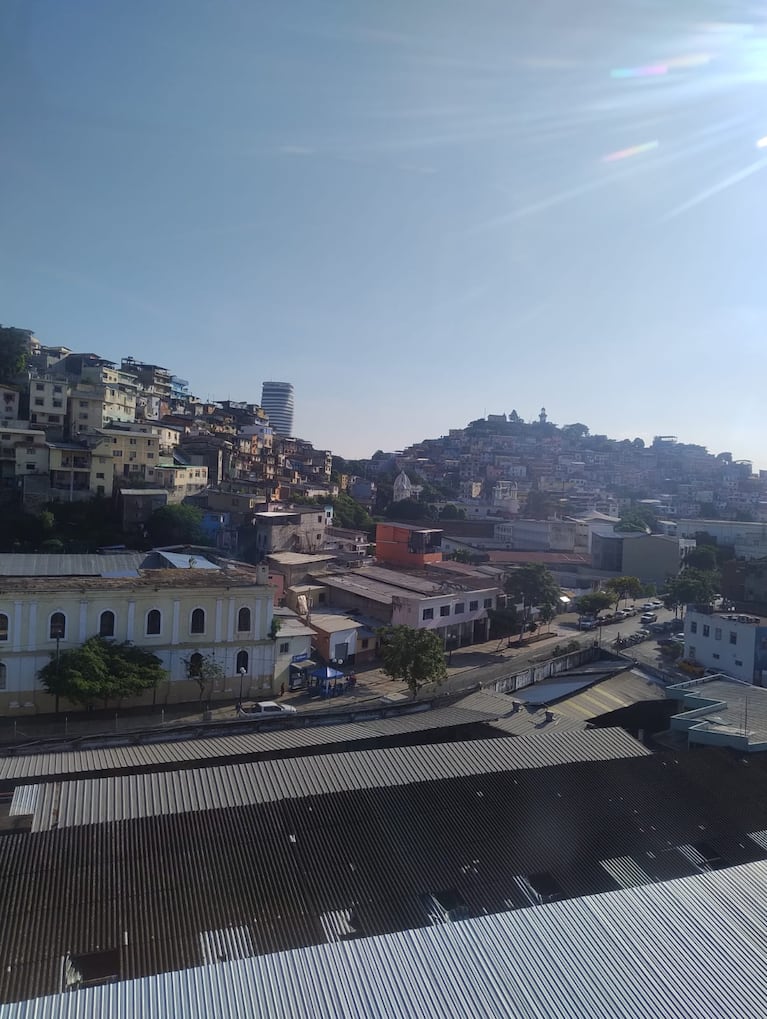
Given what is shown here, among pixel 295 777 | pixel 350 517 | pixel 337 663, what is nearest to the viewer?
pixel 295 777

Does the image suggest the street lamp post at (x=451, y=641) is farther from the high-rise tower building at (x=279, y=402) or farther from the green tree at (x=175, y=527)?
the high-rise tower building at (x=279, y=402)

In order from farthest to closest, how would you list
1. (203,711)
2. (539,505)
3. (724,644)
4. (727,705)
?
(539,505)
(724,644)
(203,711)
(727,705)

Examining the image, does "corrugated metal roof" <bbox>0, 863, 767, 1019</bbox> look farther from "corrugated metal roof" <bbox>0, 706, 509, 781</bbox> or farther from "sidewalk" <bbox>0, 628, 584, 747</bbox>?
"sidewalk" <bbox>0, 628, 584, 747</bbox>

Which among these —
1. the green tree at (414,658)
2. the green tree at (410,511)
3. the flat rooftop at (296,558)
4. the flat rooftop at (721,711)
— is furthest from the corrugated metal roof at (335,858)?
the green tree at (410,511)

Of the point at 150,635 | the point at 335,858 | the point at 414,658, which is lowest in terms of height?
the point at 414,658

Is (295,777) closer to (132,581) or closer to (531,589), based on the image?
(132,581)

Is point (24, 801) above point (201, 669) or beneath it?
above

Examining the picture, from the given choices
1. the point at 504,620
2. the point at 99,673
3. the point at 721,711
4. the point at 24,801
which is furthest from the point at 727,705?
the point at 99,673

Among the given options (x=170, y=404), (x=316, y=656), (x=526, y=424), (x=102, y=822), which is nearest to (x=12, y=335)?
(x=170, y=404)
